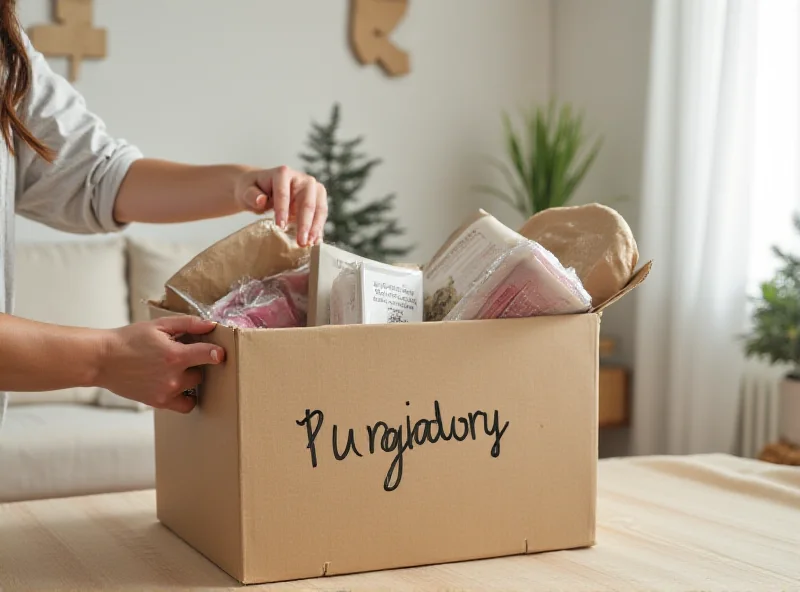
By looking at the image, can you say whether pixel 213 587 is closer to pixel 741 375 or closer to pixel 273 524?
pixel 273 524

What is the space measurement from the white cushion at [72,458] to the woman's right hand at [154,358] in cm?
173

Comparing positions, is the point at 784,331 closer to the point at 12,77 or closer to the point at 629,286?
the point at 629,286

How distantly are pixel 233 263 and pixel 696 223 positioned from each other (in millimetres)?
2636

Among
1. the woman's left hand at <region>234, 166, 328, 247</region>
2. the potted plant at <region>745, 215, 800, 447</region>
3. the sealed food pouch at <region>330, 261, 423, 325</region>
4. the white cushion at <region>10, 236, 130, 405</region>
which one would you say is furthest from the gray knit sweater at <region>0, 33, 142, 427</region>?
the potted plant at <region>745, 215, 800, 447</region>

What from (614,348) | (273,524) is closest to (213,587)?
(273,524)

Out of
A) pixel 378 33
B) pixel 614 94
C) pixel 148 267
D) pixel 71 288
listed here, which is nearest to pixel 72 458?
pixel 71 288

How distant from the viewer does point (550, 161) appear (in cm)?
369

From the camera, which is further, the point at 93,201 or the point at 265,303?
the point at 93,201

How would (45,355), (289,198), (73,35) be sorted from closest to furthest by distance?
(45,355) → (289,198) → (73,35)

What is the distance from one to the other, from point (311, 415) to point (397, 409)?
0.08 metres

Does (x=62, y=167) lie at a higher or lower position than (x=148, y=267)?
higher

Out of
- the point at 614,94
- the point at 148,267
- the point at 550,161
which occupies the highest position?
the point at 614,94

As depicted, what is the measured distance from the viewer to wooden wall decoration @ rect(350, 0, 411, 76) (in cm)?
378

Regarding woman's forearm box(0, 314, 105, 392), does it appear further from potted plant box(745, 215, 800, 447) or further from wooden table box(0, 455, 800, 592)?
potted plant box(745, 215, 800, 447)
